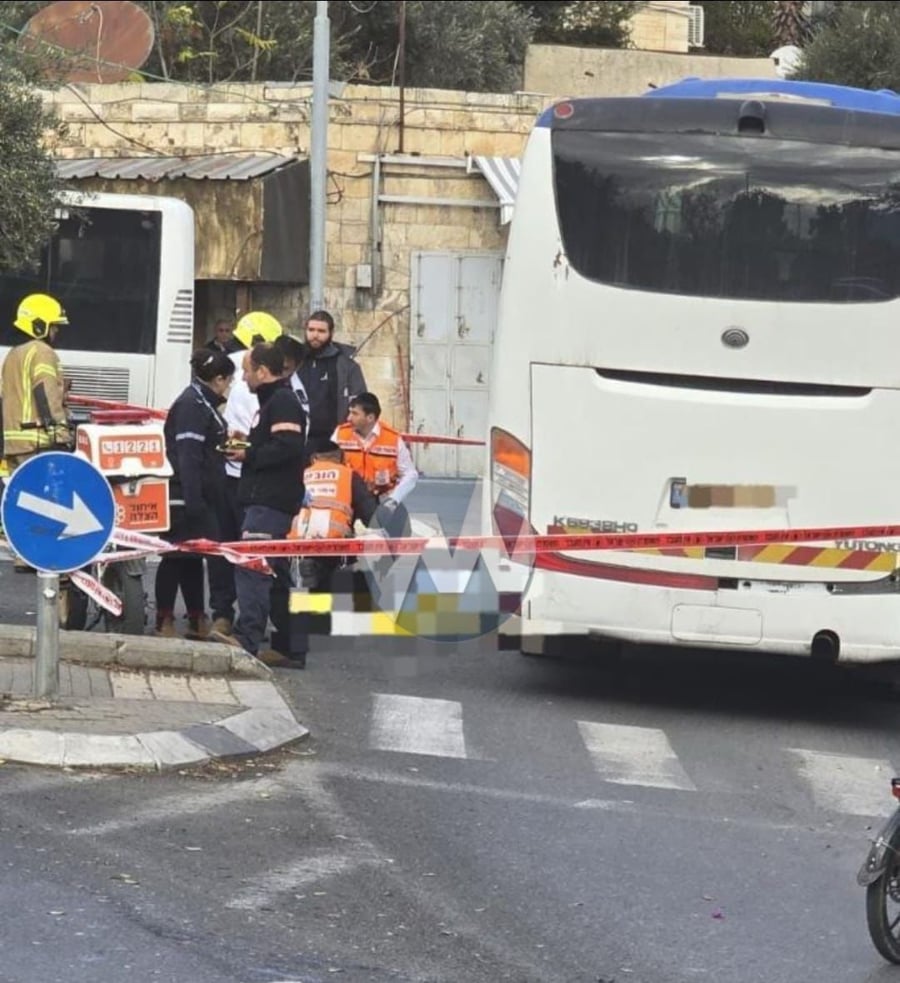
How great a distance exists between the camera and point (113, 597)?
423 inches

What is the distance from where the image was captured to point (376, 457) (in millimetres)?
13227

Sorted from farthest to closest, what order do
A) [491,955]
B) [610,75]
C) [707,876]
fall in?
[610,75] < [707,876] < [491,955]

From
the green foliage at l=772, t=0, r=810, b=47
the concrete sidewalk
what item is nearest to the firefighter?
the concrete sidewalk

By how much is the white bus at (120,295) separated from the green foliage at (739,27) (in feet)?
74.3

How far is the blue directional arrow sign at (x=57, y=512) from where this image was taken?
29.3ft

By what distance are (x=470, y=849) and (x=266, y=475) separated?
3.90 m

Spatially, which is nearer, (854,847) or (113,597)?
(854,847)

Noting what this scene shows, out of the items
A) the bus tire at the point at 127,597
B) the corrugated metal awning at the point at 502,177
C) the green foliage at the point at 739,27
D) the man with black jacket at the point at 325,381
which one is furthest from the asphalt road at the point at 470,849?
the green foliage at the point at 739,27

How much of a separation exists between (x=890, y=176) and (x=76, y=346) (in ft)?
35.6

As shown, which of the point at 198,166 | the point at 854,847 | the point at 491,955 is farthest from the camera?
the point at 198,166

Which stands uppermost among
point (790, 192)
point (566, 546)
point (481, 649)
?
point (790, 192)

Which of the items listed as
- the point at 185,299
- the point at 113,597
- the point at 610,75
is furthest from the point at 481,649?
the point at 610,75

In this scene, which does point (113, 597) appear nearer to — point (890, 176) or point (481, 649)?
point (481, 649)

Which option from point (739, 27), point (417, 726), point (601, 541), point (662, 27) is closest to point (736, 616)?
point (601, 541)
